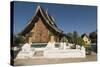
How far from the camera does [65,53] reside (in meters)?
2.18

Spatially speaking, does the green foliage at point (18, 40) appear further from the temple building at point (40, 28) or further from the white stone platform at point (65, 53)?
the white stone platform at point (65, 53)

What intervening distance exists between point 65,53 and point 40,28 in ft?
1.23

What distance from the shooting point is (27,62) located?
2033mm

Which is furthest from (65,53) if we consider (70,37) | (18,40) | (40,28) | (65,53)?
(18,40)

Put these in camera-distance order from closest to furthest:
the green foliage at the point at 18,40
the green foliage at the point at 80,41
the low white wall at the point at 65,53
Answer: the green foliage at the point at 18,40 → the low white wall at the point at 65,53 → the green foliage at the point at 80,41

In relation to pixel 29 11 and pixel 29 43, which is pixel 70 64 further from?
pixel 29 11

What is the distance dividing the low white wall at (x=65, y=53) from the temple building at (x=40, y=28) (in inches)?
4.6

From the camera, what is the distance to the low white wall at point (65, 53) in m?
2.12

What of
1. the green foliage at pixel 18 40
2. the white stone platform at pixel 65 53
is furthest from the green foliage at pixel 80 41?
the green foliage at pixel 18 40

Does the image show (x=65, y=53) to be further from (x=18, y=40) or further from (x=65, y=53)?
(x=18, y=40)

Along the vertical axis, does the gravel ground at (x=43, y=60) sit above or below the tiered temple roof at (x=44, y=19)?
below
